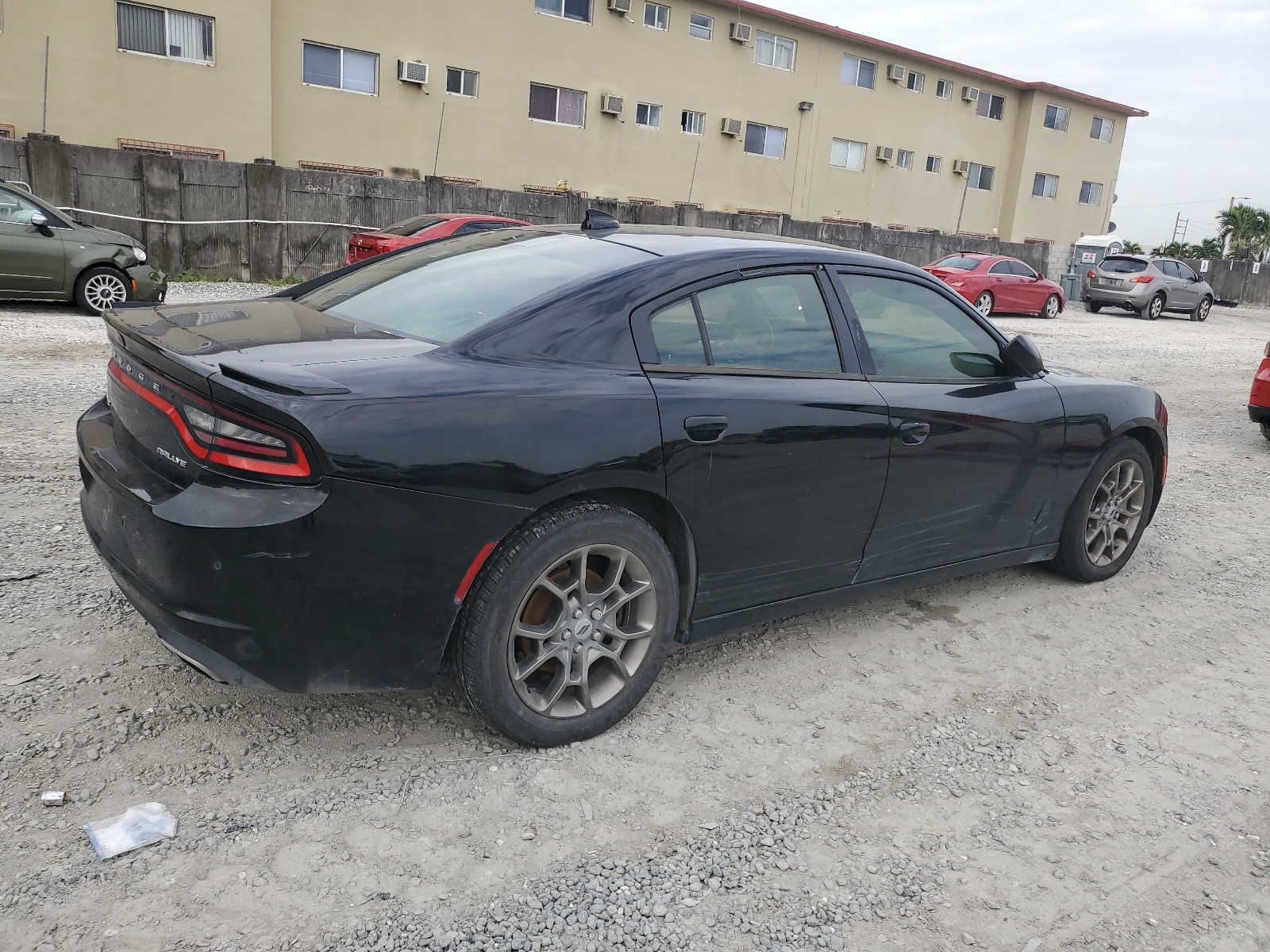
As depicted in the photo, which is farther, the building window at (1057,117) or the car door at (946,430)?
the building window at (1057,117)

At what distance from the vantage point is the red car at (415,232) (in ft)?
51.9

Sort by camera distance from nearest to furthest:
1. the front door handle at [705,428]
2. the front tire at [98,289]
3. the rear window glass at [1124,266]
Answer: the front door handle at [705,428] → the front tire at [98,289] → the rear window glass at [1124,266]

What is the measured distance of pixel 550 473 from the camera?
2.78 metres

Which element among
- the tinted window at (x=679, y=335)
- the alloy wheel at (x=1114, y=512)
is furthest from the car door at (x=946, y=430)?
the tinted window at (x=679, y=335)

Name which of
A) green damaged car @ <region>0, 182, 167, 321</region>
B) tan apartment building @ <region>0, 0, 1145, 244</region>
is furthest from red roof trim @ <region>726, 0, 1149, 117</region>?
green damaged car @ <region>0, 182, 167, 321</region>

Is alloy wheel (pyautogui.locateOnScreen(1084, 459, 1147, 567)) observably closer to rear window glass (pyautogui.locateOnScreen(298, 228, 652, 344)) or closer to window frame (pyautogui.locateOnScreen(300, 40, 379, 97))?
rear window glass (pyautogui.locateOnScreen(298, 228, 652, 344))

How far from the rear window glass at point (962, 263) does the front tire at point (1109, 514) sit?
17.9 metres

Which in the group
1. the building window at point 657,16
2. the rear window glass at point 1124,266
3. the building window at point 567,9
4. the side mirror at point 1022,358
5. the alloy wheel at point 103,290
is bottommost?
the alloy wheel at point 103,290

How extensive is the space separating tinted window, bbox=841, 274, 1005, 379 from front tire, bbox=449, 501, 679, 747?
1.28 metres

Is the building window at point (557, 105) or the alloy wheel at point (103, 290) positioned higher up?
the building window at point (557, 105)

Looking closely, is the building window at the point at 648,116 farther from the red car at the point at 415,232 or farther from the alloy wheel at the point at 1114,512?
the alloy wheel at the point at 1114,512

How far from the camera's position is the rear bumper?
2.49 meters

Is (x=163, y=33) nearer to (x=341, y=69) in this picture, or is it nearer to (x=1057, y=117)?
(x=341, y=69)

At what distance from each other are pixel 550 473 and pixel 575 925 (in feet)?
3.81
